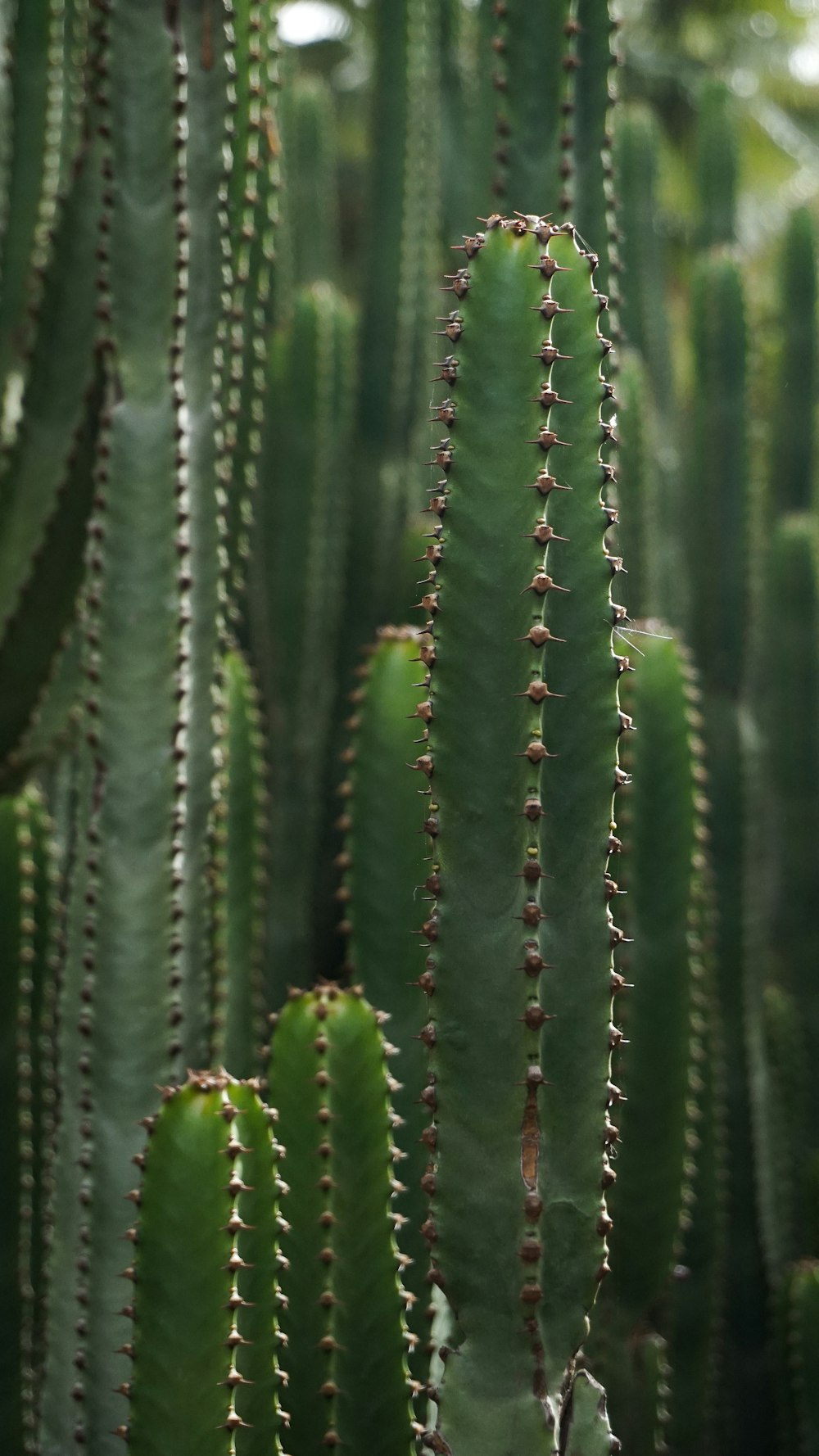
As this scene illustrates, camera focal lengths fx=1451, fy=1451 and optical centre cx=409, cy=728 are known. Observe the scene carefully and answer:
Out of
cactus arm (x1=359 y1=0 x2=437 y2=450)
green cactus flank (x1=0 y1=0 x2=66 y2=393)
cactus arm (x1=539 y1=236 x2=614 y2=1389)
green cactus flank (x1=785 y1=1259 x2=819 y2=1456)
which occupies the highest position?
cactus arm (x1=359 y1=0 x2=437 y2=450)

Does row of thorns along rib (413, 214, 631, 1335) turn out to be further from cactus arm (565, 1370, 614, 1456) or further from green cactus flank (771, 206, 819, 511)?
green cactus flank (771, 206, 819, 511)

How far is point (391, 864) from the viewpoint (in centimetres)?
236

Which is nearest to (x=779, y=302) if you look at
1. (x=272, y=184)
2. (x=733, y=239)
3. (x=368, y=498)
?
(x=733, y=239)

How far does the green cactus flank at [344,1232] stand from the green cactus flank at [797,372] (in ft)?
10.9

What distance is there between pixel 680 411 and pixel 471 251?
4.30 metres

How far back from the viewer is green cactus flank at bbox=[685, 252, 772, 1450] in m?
3.32

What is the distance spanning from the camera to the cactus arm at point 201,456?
212 centimetres

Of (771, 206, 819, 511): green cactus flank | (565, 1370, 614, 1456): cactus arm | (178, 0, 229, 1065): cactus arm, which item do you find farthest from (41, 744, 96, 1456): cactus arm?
(771, 206, 819, 511): green cactus flank

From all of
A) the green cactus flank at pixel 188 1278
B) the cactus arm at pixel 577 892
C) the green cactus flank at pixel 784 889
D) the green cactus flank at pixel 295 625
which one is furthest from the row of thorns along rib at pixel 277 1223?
the green cactus flank at pixel 295 625

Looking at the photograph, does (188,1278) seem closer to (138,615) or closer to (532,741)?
(532,741)

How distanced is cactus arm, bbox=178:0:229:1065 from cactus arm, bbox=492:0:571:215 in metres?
0.49

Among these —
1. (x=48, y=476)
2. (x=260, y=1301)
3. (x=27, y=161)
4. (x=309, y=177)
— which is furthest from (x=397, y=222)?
(x=260, y=1301)

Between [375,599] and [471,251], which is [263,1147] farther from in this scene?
[375,599]

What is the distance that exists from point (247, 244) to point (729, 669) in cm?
208
